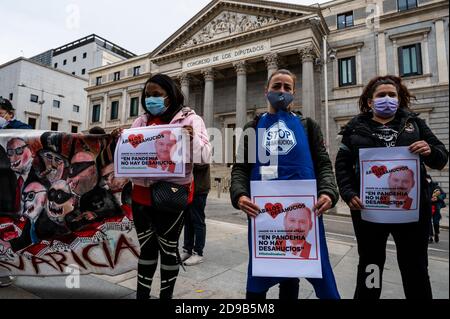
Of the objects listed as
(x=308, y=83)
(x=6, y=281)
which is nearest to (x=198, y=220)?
(x=6, y=281)

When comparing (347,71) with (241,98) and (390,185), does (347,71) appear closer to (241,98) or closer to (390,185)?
(241,98)

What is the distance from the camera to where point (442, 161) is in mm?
1986

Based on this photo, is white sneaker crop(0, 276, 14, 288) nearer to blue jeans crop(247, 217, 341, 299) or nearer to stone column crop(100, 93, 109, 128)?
blue jeans crop(247, 217, 341, 299)

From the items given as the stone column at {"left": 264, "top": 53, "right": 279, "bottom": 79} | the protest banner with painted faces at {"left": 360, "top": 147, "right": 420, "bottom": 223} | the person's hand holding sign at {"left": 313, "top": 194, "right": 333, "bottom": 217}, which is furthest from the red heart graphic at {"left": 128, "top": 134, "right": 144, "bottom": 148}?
the stone column at {"left": 264, "top": 53, "right": 279, "bottom": 79}

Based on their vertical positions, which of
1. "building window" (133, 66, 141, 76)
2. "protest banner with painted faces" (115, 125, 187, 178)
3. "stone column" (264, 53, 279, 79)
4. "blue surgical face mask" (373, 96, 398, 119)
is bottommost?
"protest banner with painted faces" (115, 125, 187, 178)

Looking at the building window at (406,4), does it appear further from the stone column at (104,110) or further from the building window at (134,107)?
the stone column at (104,110)

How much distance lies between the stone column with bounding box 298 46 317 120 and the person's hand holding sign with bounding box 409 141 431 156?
756 inches

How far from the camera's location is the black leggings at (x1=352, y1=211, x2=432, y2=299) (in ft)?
6.20

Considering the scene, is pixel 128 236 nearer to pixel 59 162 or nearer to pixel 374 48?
pixel 59 162

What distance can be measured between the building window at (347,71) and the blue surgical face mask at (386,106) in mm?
21660

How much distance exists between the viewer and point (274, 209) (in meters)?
1.77

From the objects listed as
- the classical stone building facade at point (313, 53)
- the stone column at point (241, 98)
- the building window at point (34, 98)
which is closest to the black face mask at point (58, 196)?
the classical stone building facade at point (313, 53)

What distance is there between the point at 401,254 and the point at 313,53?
22.0 m
